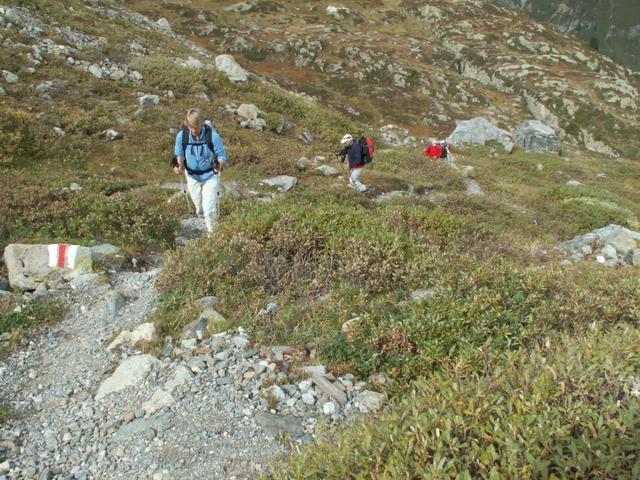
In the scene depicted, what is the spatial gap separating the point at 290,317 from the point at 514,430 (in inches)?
146

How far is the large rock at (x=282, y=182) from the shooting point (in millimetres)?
15775

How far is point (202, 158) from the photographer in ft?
32.0

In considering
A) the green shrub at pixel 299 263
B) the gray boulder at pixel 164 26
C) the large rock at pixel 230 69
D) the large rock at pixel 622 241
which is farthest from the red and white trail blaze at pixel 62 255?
the gray boulder at pixel 164 26

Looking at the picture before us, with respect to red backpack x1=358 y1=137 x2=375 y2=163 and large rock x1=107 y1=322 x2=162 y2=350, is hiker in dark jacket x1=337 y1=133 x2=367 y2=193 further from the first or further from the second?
large rock x1=107 y1=322 x2=162 y2=350

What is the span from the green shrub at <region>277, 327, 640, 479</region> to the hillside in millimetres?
20

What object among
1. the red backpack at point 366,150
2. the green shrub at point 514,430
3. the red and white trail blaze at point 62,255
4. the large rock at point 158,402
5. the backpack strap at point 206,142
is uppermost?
the green shrub at point 514,430

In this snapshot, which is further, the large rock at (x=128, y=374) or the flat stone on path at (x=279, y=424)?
the large rock at (x=128, y=374)

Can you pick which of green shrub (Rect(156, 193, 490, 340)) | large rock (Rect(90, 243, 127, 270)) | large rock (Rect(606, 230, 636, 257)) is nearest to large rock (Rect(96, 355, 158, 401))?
green shrub (Rect(156, 193, 490, 340))

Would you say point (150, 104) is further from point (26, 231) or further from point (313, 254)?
point (313, 254)

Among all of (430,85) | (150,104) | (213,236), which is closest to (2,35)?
(150,104)

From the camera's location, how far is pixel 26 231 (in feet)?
31.1

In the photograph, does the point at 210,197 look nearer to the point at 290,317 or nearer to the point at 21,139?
the point at 290,317

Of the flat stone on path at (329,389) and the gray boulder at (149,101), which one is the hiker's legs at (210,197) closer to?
the flat stone on path at (329,389)

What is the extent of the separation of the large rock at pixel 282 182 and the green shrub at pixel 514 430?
40.4ft
